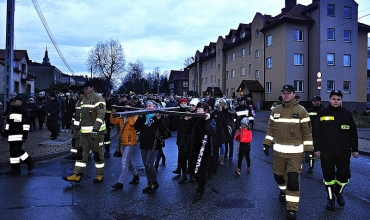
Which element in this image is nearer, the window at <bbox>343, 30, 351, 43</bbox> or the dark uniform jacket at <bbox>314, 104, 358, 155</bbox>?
the dark uniform jacket at <bbox>314, 104, 358, 155</bbox>

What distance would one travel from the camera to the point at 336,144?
5.30 m

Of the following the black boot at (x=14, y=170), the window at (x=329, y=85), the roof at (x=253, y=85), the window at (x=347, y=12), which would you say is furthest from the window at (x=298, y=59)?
the black boot at (x=14, y=170)

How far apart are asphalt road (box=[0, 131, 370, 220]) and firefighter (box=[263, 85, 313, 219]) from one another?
42cm

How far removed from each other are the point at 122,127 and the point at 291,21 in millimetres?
32151

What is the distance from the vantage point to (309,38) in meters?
36.1

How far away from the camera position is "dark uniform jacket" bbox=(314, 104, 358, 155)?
5289mm

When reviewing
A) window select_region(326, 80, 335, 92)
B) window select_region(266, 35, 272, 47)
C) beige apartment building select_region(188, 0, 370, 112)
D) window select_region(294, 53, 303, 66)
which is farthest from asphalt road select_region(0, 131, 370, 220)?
window select_region(266, 35, 272, 47)

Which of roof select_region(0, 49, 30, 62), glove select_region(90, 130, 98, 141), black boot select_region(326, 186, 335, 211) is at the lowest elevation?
black boot select_region(326, 186, 335, 211)

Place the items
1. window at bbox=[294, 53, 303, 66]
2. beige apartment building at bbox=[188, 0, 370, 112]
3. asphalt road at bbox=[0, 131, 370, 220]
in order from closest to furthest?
asphalt road at bbox=[0, 131, 370, 220]
beige apartment building at bbox=[188, 0, 370, 112]
window at bbox=[294, 53, 303, 66]

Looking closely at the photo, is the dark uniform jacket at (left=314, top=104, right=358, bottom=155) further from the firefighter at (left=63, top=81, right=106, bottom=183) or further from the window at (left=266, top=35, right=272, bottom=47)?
the window at (left=266, top=35, right=272, bottom=47)

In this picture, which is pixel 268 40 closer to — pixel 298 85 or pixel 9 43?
pixel 298 85

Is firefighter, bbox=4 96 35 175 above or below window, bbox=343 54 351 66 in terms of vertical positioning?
below

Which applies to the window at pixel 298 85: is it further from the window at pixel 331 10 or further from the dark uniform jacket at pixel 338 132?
the dark uniform jacket at pixel 338 132

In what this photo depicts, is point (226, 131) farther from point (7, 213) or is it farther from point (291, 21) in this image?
point (291, 21)
